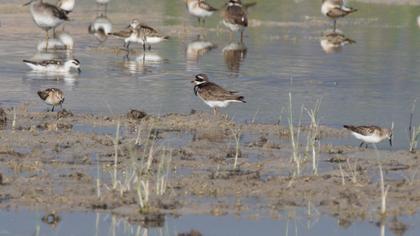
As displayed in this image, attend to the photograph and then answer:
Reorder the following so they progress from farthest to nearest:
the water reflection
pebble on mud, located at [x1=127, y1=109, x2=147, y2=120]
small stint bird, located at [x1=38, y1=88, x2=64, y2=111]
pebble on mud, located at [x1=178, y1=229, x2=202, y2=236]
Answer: the water reflection
small stint bird, located at [x1=38, y1=88, x2=64, y2=111]
pebble on mud, located at [x1=127, y1=109, x2=147, y2=120]
pebble on mud, located at [x1=178, y1=229, x2=202, y2=236]

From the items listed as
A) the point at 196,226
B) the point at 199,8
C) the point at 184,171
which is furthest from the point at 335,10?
the point at 196,226

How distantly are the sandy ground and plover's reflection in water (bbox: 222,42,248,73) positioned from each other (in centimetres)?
730

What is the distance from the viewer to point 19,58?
24828 millimetres

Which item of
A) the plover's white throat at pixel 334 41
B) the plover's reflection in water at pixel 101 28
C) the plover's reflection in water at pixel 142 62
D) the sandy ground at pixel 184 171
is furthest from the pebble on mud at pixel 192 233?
the plover's reflection in water at pixel 101 28

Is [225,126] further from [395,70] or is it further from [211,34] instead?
[211,34]

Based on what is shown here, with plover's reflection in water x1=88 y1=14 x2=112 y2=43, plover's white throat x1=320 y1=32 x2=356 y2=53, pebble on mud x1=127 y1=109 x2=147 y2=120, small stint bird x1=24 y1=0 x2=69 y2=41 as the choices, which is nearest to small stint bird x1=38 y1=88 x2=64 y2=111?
pebble on mud x1=127 y1=109 x2=147 y2=120

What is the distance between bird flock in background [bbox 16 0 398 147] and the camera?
17.6 m

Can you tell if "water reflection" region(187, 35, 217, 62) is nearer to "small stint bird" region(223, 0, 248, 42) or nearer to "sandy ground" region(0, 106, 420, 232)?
"small stint bird" region(223, 0, 248, 42)

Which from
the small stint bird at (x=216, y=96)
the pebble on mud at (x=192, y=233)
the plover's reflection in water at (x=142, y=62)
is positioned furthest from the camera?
the plover's reflection in water at (x=142, y=62)

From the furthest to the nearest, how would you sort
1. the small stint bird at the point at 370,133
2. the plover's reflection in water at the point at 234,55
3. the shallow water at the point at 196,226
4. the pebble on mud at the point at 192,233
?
the plover's reflection in water at the point at 234,55
the small stint bird at the point at 370,133
the shallow water at the point at 196,226
the pebble on mud at the point at 192,233

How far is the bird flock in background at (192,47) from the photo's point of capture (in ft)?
57.8

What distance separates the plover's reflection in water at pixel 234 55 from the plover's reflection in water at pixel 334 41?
211 cm

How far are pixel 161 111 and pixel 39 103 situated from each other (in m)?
2.20

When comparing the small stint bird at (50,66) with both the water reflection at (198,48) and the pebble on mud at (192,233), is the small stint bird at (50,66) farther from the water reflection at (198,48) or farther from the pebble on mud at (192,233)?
the pebble on mud at (192,233)
